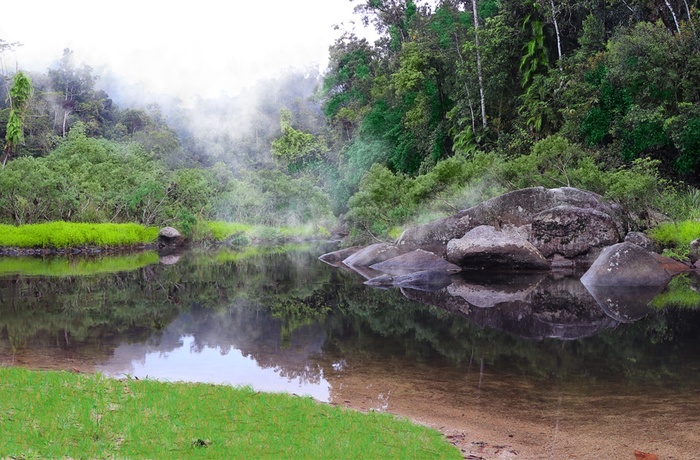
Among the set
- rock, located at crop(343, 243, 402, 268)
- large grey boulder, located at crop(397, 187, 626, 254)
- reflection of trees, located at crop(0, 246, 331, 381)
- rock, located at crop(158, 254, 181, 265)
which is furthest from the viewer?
rock, located at crop(158, 254, 181, 265)

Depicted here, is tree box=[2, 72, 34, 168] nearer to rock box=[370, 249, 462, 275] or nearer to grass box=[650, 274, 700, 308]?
rock box=[370, 249, 462, 275]

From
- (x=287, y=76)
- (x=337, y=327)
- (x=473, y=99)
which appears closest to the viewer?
(x=337, y=327)

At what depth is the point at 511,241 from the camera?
2009 cm

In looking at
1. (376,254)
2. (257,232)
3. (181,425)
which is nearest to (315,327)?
(181,425)

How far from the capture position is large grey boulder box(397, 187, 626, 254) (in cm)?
2211

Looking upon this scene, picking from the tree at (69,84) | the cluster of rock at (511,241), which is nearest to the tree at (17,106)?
the tree at (69,84)

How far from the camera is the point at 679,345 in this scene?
9.91 m

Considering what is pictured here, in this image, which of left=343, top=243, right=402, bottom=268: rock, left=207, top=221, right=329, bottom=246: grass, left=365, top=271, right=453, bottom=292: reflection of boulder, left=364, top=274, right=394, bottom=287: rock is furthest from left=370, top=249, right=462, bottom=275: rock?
left=207, top=221, right=329, bottom=246: grass

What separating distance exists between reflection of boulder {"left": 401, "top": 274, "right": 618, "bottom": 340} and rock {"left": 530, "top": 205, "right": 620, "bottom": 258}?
3.50m

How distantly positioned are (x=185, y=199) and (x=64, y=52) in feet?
163

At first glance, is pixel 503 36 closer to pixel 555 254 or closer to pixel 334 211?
pixel 555 254

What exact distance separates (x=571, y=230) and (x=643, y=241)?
231cm

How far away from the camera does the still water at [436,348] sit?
21.2 ft

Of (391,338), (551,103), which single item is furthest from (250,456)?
(551,103)
